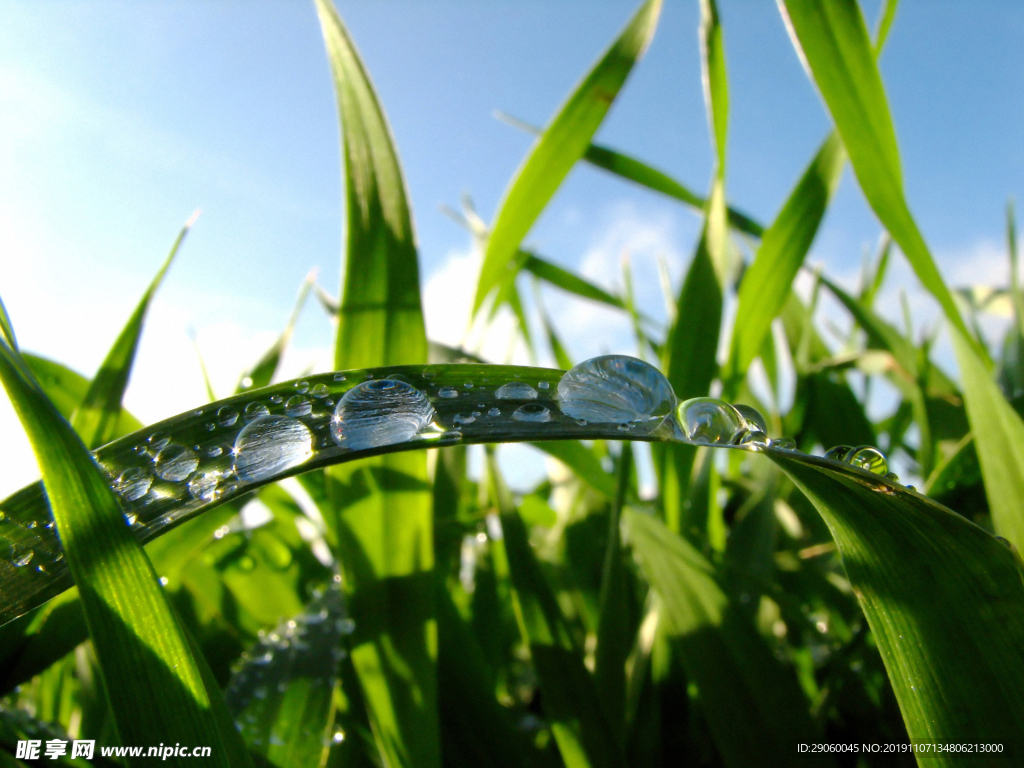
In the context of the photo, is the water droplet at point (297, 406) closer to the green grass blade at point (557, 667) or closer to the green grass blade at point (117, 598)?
the green grass blade at point (117, 598)

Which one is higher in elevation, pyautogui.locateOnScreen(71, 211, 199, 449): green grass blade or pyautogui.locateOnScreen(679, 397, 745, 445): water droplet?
pyautogui.locateOnScreen(71, 211, 199, 449): green grass blade

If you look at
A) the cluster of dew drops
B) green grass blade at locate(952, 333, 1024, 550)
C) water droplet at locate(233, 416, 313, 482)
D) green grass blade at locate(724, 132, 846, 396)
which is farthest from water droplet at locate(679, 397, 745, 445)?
green grass blade at locate(724, 132, 846, 396)

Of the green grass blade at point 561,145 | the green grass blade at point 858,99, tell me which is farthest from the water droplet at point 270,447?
the green grass blade at point 858,99

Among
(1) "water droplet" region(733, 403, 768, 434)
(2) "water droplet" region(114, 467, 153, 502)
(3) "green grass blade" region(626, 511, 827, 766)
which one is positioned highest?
(2) "water droplet" region(114, 467, 153, 502)

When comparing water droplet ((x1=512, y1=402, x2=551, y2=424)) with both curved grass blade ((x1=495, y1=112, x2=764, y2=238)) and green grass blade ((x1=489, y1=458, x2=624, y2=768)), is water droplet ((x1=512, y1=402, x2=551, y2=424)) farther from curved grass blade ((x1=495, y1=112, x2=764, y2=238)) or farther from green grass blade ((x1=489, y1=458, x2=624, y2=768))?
curved grass blade ((x1=495, y1=112, x2=764, y2=238))

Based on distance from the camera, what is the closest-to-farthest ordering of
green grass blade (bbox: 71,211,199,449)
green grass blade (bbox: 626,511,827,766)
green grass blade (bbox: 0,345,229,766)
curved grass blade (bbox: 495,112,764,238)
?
green grass blade (bbox: 0,345,229,766), green grass blade (bbox: 626,511,827,766), green grass blade (bbox: 71,211,199,449), curved grass blade (bbox: 495,112,764,238)

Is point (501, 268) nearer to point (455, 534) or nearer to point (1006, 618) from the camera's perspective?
point (455, 534)

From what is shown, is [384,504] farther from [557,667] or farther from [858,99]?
[858,99]

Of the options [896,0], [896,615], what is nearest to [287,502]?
[896,615]
